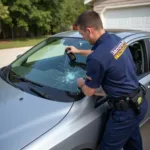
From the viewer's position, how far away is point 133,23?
10.0 metres

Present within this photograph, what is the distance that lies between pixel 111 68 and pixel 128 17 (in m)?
8.90

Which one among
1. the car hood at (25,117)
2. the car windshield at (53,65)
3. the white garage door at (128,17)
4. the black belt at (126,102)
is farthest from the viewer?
the white garage door at (128,17)

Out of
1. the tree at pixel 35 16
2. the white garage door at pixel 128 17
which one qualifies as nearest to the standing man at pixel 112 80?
the white garage door at pixel 128 17

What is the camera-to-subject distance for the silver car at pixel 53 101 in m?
1.79

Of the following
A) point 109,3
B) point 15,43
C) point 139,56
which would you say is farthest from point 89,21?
point 15,43

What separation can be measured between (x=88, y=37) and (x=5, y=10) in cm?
1511

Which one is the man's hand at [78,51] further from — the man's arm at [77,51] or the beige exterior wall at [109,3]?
the beige exterior wall at [109,3]

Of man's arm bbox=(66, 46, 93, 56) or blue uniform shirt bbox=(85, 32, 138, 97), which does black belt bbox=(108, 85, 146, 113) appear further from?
man's arm bbox=(66, 46, 93, 56)

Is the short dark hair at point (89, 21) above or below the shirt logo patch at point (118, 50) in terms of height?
above

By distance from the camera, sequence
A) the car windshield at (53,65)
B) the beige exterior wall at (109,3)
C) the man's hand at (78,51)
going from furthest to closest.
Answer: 1. the beige exterior wall at (109,3)
2. the man's hand at (78,51)
3. the car windshield at (53,65)

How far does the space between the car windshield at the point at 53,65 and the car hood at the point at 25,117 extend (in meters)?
0.29

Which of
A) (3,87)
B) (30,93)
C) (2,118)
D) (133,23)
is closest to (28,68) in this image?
(3,87)

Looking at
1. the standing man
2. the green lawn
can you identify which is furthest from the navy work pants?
the green lawn

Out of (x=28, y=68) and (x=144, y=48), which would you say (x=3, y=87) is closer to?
(x=28, y=68)
